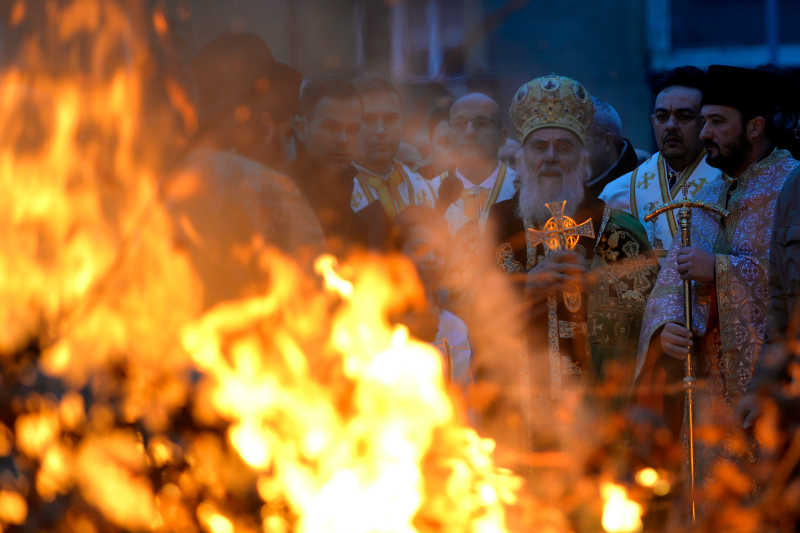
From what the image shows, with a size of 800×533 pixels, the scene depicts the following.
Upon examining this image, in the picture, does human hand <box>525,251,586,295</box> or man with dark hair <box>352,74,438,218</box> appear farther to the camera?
man with dark hair <box>352,74,438,218</box>

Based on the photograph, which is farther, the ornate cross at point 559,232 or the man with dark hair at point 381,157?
the man with dark hair at point 381,157

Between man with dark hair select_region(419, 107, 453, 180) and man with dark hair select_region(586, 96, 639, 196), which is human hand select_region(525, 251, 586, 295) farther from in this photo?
man with dark hair select_region(419, 107, 453, 180)

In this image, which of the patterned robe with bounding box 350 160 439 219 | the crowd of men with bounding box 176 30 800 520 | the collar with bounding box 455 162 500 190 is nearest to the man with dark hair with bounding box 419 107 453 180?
the collar with bounding box 455 162 500 190

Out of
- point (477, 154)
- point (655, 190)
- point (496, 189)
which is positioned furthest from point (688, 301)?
point (477, 154)

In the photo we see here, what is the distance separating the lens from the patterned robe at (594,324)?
4316 mm

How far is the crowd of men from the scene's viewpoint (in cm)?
396

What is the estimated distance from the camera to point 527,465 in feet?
14.1

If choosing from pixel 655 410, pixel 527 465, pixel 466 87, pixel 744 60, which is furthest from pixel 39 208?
pixel 744 60

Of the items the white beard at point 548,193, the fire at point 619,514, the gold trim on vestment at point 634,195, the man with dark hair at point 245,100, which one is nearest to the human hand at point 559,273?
the white beard at point 548,193

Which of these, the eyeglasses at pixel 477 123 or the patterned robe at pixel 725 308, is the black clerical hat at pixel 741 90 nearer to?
the patterned robe at pixel 725 308

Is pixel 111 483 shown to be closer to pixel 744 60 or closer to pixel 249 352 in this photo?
pixel 249 352

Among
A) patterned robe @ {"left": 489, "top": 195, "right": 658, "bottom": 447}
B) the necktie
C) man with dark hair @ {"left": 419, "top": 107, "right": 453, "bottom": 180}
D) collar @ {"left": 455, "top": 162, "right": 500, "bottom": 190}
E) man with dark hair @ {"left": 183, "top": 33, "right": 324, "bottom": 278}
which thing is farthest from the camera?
man with dark hair @ {"left": 419, "top": 107, "right": 453, "bottom": 180}

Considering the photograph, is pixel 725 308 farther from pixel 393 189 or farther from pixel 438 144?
pixel 438 144

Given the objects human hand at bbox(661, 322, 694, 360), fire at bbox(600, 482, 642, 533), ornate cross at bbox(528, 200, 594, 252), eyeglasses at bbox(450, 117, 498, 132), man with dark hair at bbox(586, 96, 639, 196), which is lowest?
fire at bbox(600, 482, 642, 533)
